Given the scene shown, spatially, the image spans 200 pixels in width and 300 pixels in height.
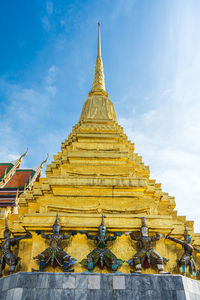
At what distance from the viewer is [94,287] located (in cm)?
699

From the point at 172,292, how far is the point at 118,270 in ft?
7.76

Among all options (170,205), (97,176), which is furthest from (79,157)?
(170,205)

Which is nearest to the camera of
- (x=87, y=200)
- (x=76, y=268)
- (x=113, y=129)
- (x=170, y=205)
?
(x=76, y=268)

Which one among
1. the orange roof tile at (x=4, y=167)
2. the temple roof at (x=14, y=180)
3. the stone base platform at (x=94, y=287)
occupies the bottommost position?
the stone base platform at (x=94, y=287)

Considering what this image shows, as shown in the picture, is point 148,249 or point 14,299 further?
point 148,249

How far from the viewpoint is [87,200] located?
11156mm

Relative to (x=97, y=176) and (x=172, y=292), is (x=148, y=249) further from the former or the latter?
(x=97, y=176)

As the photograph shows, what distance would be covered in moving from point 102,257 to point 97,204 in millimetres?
2633

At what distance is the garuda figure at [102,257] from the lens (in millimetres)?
8586

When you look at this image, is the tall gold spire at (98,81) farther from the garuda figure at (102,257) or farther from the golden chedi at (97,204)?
the garuda figure at (102,257)

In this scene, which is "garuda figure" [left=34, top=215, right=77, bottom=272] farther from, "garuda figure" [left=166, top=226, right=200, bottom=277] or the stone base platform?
"garuda figure" [left=166, top=226, right=200, bottom=277]

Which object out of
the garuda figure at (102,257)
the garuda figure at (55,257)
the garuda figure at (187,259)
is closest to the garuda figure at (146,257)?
the garuda figure at (102,257)

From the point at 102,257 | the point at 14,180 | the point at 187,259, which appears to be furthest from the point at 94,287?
the point at 14,180

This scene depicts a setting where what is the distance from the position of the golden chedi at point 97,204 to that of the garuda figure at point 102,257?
0.34 m
